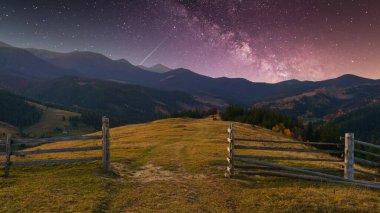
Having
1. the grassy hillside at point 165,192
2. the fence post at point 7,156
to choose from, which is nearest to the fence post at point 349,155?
the grassy hillside at point 165,192

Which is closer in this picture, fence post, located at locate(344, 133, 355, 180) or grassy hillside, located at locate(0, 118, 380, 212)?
grassy hillside, located at locate(0, 118, 380, 212)

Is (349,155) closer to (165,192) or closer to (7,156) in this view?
(165,192)

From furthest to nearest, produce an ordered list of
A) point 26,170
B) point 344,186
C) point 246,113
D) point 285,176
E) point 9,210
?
1. point 246,113
2. point 26,170
3. point 285,176
4. point 344,186
5. point 9,210

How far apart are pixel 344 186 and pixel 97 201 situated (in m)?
14.6

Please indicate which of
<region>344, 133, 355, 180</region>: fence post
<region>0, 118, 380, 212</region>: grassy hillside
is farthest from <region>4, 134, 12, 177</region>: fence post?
<region>344, 133, 355, 180</region>: fence post

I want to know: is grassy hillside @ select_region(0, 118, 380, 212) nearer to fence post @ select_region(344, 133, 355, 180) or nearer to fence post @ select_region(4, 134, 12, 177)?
fence post @ select_region(4, 134, 12, 177)

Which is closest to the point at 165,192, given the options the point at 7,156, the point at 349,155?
the point at 7,156

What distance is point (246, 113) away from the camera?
134 meters

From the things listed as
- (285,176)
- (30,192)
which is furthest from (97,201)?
(285,176)

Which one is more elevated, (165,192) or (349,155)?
(349,155)

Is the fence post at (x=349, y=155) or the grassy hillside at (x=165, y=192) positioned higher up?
the fence post at (x=349, y=155)

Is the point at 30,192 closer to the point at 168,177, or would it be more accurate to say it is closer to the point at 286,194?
the point at 168,177

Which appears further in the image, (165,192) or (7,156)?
(7,156)

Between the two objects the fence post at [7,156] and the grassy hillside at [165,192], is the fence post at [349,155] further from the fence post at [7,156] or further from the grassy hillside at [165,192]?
the fence post at [7,156]
